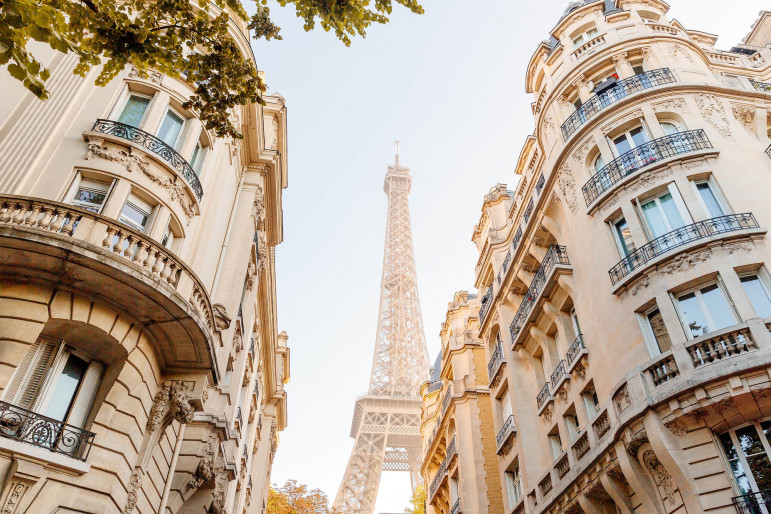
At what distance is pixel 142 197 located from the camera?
45.4 ft

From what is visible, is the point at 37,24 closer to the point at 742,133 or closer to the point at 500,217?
the point at 742,133

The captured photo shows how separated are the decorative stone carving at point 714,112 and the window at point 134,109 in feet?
51.4

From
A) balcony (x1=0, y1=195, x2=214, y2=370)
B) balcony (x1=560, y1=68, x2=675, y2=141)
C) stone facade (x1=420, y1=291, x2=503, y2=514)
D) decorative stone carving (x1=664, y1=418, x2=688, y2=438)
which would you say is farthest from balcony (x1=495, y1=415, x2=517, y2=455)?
balcony (x1=0, y1=195, x2=214, y2=370)

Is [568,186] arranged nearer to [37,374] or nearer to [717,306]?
[717,306]

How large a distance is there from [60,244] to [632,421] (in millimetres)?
11786

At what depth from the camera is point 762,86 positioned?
19.6 metres

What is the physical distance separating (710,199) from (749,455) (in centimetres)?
688

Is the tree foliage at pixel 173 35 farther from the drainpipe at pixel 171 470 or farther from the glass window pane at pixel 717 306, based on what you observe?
the glass window pane at pixel 717 306

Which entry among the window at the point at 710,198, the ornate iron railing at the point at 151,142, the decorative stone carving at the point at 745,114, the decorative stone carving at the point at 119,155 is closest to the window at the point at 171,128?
the ornate iron railing at the point at 151,142

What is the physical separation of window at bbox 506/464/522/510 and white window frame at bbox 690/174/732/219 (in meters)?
11.8

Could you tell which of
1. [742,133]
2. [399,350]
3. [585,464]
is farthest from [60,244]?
[399,350]

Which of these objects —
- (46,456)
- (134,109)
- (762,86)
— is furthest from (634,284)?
(134,109)

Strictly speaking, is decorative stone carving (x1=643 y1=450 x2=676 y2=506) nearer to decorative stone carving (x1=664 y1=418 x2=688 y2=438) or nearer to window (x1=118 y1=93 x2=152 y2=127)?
decorative stone carving (x1=664 y1=418 x2=688 y2=438)

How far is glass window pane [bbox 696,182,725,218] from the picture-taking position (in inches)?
590
